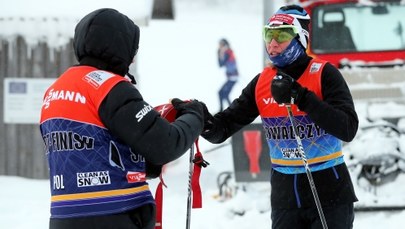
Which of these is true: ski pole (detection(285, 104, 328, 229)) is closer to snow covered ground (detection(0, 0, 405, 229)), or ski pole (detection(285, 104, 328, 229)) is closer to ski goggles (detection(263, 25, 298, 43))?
ski goggles (detection(263, 25, 298, 43))

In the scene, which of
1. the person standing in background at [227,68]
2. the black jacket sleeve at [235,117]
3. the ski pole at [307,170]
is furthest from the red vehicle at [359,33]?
the person standing in background at [227,68]

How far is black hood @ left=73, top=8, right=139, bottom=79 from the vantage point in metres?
3.11

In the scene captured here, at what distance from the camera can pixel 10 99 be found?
1152cm

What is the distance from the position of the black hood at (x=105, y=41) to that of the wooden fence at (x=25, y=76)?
839 centimetres

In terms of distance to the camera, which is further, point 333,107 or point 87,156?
point 333,107

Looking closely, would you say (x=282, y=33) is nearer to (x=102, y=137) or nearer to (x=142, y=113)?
(x=142, y=113)

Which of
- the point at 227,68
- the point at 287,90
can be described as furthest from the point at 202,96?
the point at 287,90

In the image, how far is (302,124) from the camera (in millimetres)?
4078

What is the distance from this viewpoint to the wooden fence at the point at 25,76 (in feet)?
37.6

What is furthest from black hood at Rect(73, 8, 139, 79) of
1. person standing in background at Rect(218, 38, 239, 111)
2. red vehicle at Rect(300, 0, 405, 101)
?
person standing in background at Rect(218, 38, 239, 111)

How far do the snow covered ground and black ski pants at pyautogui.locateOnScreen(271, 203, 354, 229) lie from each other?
375 centimetres

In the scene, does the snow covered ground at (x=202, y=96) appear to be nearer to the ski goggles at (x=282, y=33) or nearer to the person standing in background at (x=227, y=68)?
the person standing in background at (x=227, y=68)

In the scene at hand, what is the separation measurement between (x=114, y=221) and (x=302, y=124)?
1.38 m

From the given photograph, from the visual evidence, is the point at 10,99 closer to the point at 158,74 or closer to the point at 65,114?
the point at 65,114
